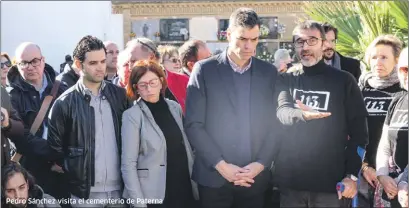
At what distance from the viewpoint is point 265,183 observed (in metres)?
3.38

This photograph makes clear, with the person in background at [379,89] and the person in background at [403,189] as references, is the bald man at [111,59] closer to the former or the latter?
the person in background at [379,89]

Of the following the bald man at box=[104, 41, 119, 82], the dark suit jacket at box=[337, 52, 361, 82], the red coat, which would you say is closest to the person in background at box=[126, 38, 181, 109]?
the red coat

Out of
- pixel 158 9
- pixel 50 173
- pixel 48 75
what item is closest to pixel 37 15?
pixel 158 9

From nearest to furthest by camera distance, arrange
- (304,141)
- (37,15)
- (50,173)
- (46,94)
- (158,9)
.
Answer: (304,141)
(50,173)
(46,94)
(37,15)
(158,9)

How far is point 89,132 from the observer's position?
3.27m

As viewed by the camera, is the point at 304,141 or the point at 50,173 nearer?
the point at 304,141

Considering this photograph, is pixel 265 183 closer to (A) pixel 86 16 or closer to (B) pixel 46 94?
(B) pixel 46 94

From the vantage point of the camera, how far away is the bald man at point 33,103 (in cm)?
350

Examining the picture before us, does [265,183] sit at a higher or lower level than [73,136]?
lower

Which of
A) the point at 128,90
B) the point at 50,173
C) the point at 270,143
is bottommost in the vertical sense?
the point at 50,173

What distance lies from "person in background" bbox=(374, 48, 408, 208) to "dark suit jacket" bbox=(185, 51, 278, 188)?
0.61m

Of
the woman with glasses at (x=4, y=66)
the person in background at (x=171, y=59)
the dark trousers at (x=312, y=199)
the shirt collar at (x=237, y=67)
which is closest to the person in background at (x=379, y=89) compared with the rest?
the dark trousers at (x=312, y=199)

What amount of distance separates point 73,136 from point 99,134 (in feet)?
0.48

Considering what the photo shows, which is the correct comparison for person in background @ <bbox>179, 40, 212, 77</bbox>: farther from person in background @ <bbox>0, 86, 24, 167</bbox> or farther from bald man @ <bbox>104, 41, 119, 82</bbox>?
person in background @ <bbox>0, 86, 24, 167</bbox>
